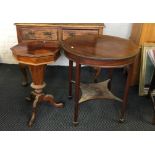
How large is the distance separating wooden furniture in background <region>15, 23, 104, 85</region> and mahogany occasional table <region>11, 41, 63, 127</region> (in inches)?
15.5

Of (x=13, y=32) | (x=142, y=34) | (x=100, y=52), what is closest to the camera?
(x=100, y=52)

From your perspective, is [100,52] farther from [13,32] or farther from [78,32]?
[13,32]

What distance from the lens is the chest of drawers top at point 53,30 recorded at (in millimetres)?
2066

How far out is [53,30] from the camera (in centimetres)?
212

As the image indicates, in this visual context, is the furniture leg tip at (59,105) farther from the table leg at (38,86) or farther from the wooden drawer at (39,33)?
the wooden drawer at (39,33)

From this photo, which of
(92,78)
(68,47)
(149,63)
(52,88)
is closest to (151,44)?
(149,63)

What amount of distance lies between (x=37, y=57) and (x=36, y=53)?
0.26 ft

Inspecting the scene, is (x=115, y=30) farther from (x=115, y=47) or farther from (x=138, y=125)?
(x=138, y=125)

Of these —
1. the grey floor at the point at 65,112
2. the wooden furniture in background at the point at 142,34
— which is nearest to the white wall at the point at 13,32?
the wooden furniture in background at the point at 142,34

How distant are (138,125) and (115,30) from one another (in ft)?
4.35

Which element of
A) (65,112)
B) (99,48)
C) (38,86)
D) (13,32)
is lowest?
(65,112)

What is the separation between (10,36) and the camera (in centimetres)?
266

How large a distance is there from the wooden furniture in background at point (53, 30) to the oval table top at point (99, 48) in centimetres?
33

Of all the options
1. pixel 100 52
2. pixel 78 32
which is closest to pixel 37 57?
pixel 100 52
